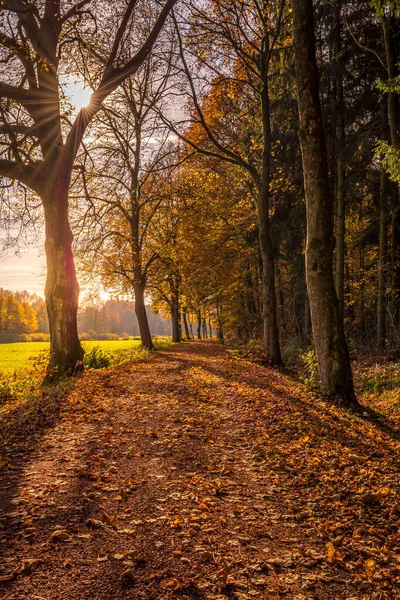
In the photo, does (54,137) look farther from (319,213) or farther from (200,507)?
(200,507)

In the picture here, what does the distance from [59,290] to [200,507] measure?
795 centimetres

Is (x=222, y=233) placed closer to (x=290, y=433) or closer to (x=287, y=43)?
(x=287, y=43)

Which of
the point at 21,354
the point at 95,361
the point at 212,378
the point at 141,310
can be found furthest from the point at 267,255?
the point at 21,354

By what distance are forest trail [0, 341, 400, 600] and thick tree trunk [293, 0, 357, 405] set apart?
1.07 meters

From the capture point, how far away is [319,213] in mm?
7289

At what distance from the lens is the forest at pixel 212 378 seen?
2.77 m

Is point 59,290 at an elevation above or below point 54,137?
below

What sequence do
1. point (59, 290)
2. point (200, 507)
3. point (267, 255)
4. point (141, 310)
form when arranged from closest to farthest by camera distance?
point (200, 507) < point (59, 290) < point (267, 255) < point (141, 310)

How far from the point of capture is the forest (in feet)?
9.07

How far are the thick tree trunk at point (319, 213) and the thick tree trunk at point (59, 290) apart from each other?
258 inches

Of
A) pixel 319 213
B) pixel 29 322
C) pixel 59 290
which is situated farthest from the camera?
pixel 29 322

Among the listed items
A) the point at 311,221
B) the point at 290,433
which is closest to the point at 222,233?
the point at 311,221

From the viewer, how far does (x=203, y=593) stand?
2.40 m

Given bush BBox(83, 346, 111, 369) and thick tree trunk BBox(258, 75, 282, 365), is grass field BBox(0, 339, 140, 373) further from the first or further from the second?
thick tree trunk BBox(258, 75, 282, 365)
